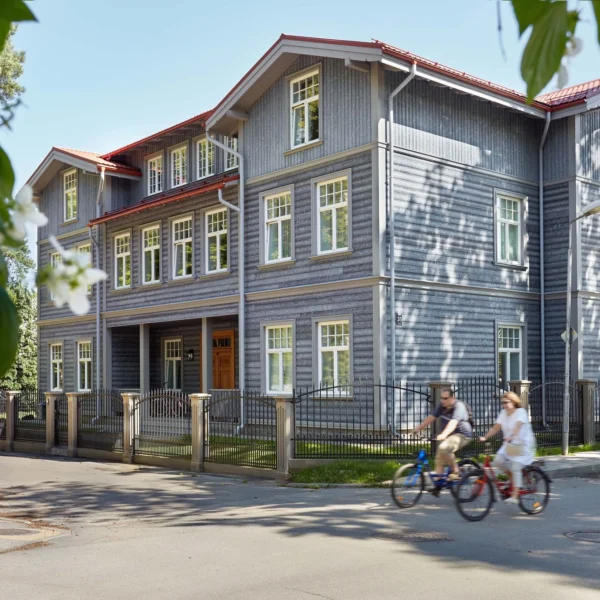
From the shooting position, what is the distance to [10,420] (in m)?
27.6

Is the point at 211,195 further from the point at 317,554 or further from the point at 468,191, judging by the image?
the point at 317,554

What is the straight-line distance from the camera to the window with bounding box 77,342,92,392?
107 feet

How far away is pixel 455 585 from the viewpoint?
319 inches

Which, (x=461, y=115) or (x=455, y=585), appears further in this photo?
(x=461, y=115)

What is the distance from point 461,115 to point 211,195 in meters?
7.82

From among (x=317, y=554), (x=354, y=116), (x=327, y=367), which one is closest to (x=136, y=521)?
(x=317, y=554)

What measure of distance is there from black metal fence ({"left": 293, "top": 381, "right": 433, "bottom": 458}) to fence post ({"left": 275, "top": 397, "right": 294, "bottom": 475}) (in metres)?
0.17

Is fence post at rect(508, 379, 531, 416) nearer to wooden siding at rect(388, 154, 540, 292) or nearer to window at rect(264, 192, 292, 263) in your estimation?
wooden siding at rect(388, 154, 540, 292)

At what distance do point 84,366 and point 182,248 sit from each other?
7633mm

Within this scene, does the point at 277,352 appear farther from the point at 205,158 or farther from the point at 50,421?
the point at 205,158

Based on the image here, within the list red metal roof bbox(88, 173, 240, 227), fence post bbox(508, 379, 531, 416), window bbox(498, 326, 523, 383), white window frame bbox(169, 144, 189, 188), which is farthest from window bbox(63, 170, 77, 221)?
fence post bbox(508, 379, 531, 416)

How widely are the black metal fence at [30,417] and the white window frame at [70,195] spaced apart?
8208 millimetres

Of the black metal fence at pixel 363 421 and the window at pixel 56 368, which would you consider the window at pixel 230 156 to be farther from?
the window at pixel 56 368

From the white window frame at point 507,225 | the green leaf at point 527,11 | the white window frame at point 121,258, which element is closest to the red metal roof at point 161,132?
the white window frame at point 121,258
